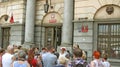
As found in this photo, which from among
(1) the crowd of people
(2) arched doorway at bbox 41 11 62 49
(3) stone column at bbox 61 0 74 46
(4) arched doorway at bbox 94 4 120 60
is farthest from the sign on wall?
(1) the crowd of people

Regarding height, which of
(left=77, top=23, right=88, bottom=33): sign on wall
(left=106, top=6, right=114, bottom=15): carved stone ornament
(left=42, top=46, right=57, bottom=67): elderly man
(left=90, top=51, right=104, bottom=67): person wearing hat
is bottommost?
(left=42, top=46, right=57, bottom=67): elderly man

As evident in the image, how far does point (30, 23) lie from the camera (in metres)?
22.0

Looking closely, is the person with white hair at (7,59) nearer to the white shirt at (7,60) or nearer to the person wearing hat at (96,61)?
the white shirt at (7,60)

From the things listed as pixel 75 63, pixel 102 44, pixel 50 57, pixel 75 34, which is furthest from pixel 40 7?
pixel 75 63

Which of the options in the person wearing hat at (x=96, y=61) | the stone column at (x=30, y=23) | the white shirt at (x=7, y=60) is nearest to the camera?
the person wearing hat at (x=96, y=61)

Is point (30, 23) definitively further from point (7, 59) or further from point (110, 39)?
point (7, 59)

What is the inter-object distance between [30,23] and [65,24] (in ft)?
12.1

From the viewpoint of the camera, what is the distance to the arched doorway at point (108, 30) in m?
17.4

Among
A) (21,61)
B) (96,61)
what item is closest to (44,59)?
(96,61)

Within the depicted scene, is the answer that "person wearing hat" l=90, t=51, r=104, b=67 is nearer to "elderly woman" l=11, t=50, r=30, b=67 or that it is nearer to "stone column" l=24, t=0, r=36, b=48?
"elderly woman" l=11, t=50, r=30, b=67

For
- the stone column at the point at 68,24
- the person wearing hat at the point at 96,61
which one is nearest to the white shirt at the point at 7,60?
the person wearing hat at the point at 96,61

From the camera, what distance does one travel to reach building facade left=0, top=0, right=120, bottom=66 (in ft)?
57.8

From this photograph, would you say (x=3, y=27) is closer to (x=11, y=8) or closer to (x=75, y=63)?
(x=11, y=8)

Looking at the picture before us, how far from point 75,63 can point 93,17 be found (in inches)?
459
